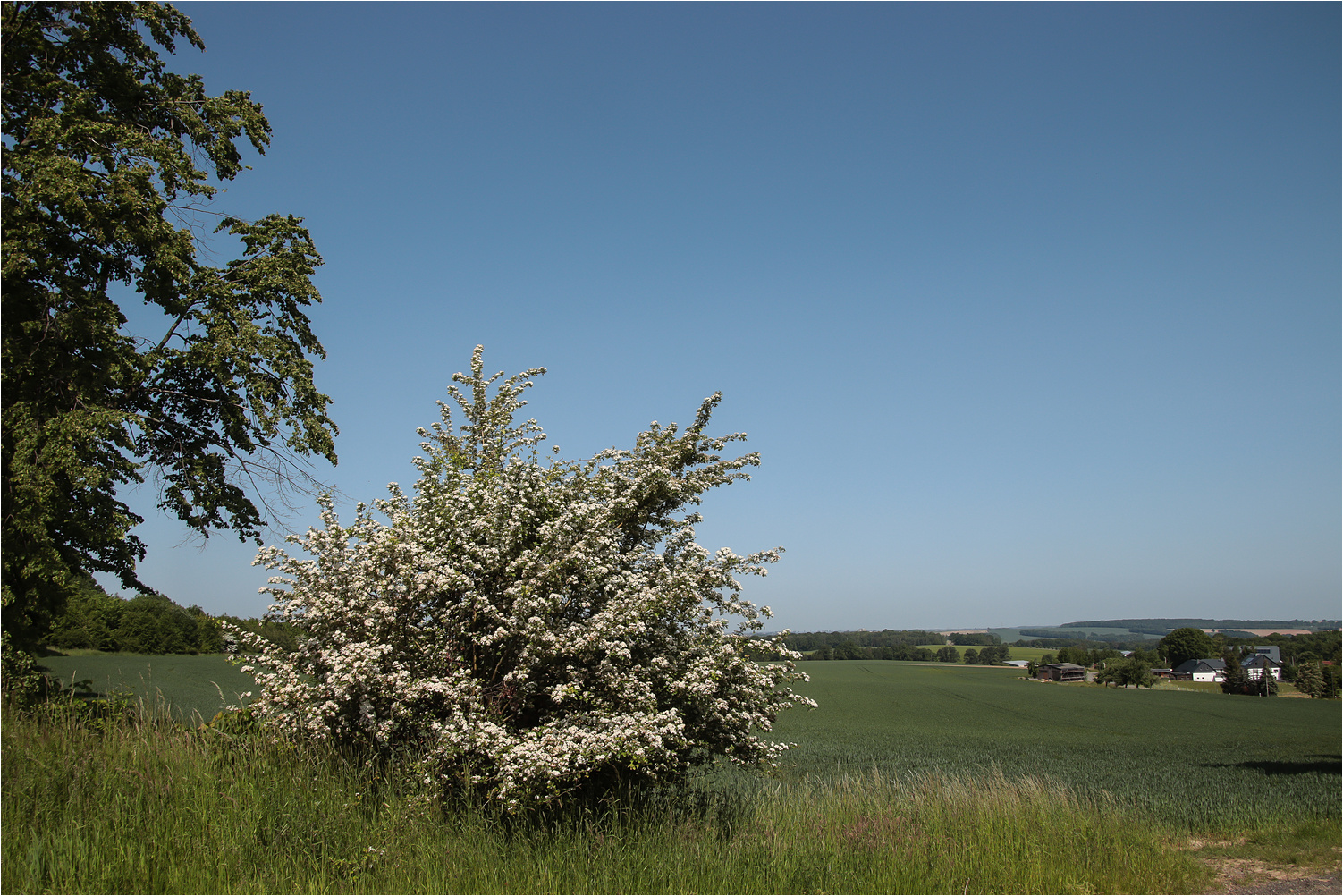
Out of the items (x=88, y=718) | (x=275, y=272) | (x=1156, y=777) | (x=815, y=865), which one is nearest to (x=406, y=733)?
(x=88, y=718)

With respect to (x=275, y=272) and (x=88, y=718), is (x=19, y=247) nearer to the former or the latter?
(x=275, y=272)

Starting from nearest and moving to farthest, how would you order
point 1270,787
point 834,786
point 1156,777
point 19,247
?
point 19,247
point 834,786
point 1270,787
point 1156,777

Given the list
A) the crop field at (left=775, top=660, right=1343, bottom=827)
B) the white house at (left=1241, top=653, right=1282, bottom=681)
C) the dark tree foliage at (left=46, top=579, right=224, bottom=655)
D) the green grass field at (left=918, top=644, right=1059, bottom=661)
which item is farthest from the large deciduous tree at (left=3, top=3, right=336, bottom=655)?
the green grass field at (left=918, top=644, right=1059, bottom=661)

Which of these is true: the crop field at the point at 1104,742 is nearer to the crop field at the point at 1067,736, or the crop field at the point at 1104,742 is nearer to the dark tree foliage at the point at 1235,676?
the crop field at the point at 1067,736

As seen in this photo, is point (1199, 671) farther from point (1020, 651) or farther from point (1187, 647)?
point (1020, 651)

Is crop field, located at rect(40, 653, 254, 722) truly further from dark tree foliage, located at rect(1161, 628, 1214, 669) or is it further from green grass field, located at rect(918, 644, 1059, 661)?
green grass field, located at rect(918, 644, 1059, 661)

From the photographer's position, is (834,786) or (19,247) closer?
(19,247)

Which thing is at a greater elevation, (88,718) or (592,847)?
(88,718)

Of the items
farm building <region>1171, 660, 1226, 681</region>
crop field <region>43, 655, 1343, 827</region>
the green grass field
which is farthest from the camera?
the green grass field

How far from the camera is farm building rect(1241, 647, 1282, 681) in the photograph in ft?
231

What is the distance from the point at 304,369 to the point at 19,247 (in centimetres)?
385

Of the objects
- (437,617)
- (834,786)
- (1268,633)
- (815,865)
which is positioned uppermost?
(437,617)

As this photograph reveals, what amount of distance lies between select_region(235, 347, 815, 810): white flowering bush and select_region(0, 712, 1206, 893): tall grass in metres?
0.37

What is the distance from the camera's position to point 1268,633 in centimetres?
8300
